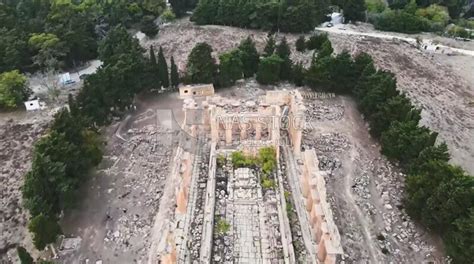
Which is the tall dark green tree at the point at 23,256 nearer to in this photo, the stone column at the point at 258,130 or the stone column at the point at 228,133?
the stone column at the point at 228,133

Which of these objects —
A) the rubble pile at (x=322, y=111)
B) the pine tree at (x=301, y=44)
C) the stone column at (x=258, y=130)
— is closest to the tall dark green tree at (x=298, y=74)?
the rubble pile at (x=322, y=111)

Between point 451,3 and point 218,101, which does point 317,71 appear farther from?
point 451,3

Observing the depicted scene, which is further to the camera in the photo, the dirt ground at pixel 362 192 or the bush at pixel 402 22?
the bush at pixel 402 22

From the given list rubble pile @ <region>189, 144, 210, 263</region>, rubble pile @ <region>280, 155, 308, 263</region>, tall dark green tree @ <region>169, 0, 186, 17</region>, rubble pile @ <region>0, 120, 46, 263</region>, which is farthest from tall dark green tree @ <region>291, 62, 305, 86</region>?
tall dark green tree @ <region>169, 0, 186, 17</region>

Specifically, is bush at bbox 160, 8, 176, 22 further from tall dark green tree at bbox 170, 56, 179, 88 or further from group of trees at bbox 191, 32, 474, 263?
group of trees at bbox 191, 32, 474, 263

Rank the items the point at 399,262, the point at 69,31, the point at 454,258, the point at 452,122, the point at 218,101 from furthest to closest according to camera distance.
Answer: the point at 69,31
the point at 452,122
the point at 218,101
the point at 399,262
the point at 454,258

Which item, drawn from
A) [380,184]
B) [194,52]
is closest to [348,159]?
[380,184]

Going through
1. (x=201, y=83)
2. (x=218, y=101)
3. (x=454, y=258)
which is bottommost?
(x=454, y=258)
